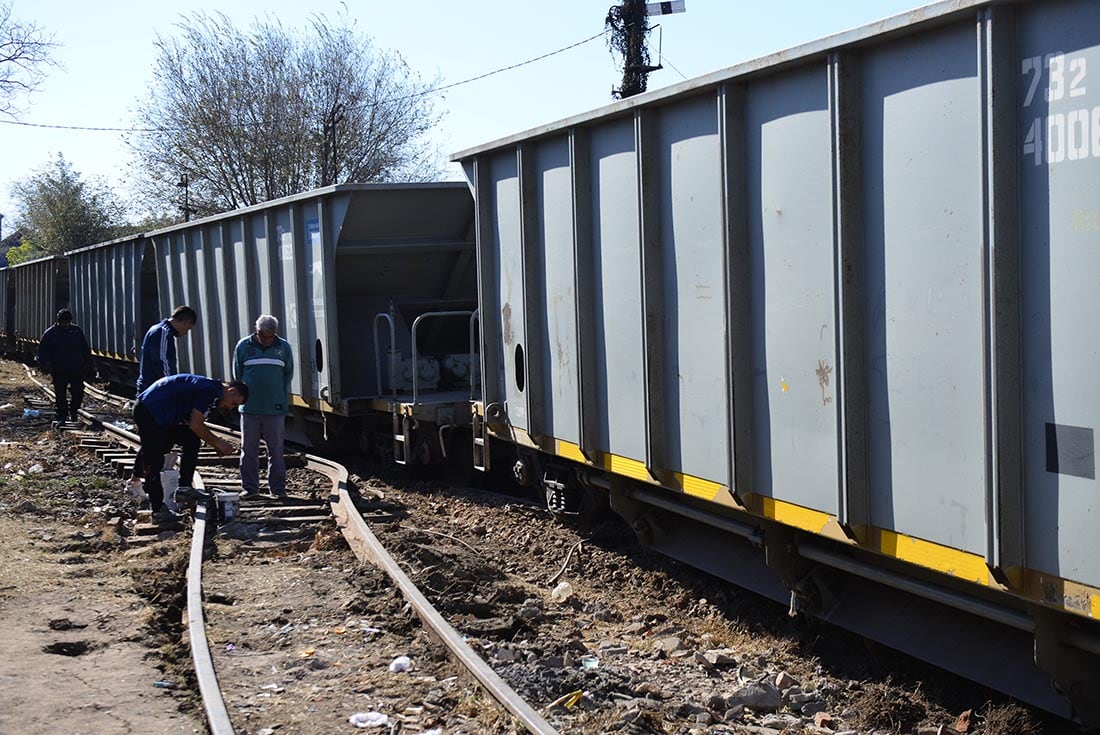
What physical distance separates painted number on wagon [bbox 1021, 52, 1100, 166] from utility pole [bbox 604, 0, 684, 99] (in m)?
23.1

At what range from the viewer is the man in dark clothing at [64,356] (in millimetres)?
17547

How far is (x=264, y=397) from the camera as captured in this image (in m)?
11.2

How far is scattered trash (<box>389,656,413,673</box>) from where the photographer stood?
6.01m

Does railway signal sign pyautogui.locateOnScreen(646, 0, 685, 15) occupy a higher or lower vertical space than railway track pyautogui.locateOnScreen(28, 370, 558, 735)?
higher

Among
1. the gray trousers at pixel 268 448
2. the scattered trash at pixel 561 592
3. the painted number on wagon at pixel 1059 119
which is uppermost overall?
the painted number on wagon at pixel 1059 119

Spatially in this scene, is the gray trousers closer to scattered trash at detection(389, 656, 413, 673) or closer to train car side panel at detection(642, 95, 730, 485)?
train car side panel at detection(642, 95, 730, 485)

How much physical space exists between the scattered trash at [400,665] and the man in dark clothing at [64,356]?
12787 mm

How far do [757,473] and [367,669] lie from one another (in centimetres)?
228

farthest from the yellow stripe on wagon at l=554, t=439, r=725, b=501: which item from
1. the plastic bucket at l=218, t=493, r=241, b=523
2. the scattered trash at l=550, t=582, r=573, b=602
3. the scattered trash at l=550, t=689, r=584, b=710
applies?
the plastic bucket at l=218, t=493, r=241, b=523

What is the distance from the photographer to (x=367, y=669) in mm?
6059

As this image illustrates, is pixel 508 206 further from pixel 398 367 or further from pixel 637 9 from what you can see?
pixel 637 9

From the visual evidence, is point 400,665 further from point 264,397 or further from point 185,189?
point 185,189

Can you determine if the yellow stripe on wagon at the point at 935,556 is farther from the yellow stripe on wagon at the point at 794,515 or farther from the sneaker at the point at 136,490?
the sneaker at the point at 136,490

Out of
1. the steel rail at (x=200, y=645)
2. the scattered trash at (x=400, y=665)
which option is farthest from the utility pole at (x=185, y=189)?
the scattered trash at (x=400, y=665)
